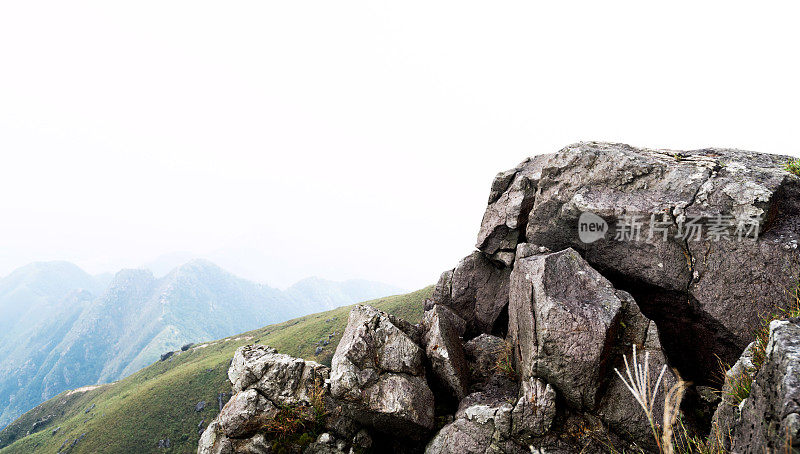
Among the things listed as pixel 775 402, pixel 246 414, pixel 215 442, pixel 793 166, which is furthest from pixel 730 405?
pixel 215 442

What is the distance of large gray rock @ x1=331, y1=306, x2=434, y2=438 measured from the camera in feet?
39.9

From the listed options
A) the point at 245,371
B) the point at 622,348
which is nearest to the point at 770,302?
the point at 622,348

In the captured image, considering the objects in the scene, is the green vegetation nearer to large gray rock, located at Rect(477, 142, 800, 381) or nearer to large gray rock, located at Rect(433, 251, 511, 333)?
large gray rock, located at Rect(477, 142, 800, 381)

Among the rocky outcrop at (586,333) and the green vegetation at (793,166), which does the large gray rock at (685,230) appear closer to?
the rocky outcrop at (586,333)

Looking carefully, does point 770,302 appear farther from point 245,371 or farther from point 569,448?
point 245,371

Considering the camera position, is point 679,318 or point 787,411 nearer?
point 787,411

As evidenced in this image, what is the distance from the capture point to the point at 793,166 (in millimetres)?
12422

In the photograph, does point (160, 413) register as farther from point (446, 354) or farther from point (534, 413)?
point (534, 413)

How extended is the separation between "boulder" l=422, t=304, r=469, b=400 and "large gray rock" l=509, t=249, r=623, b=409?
2533mm

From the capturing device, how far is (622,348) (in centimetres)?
1112

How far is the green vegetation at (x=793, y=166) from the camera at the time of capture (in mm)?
12244

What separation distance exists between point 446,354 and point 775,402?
9575 millimetres

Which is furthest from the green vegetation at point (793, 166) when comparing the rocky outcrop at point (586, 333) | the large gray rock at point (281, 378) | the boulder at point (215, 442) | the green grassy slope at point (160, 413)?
the green grassy slope at point (160, 413)

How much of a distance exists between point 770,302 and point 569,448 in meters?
8.68
